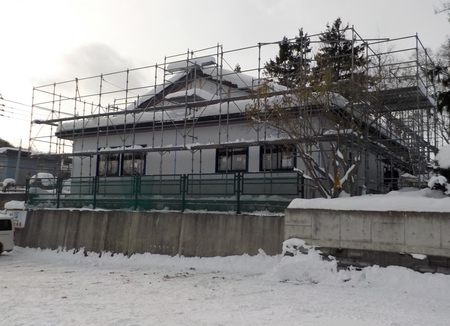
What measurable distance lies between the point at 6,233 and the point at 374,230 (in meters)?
12.6

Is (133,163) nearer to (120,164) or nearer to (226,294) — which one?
(120,164)

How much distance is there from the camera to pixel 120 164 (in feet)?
71.8

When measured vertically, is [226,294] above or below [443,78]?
below

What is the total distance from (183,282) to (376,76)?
8.41m

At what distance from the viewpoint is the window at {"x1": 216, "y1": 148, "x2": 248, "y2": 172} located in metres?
18.0

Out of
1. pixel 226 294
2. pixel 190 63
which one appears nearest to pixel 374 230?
pixel 226 294

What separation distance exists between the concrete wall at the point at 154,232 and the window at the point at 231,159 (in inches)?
194

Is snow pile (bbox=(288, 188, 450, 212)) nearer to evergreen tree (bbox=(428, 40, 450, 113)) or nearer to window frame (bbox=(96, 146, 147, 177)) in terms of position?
window frame (bbox=(96, 146, 147, 177))

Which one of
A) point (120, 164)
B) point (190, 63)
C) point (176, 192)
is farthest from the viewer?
point (120, 164)

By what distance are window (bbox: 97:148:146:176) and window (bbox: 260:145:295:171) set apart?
6539 millimetres

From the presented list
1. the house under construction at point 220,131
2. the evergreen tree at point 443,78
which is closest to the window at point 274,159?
the house under construction at point 220,131

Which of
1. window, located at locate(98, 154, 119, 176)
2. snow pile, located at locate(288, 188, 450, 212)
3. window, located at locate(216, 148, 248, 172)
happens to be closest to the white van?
window, located at locate(98, 154, 119, 176)

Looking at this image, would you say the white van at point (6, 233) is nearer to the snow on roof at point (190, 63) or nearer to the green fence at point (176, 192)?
the green fence at point (176, 192)

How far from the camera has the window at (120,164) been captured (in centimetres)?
2100
